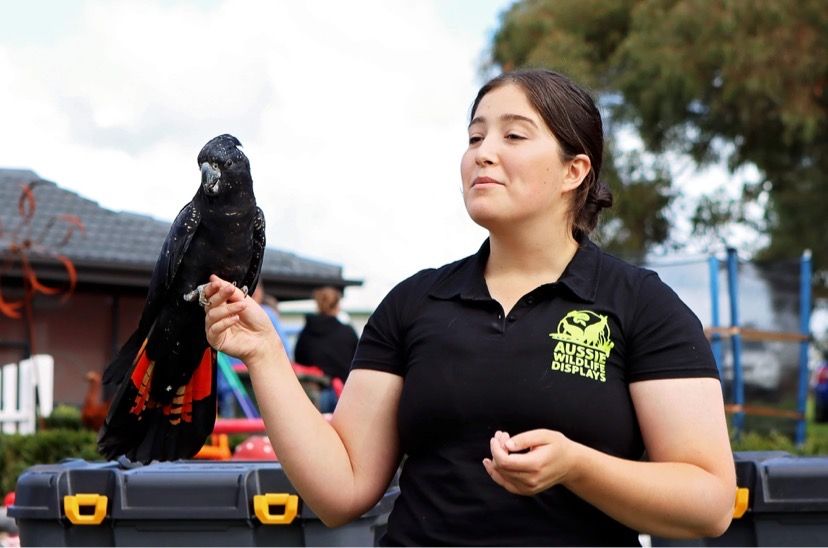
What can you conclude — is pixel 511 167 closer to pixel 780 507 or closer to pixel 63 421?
pixel 780 507

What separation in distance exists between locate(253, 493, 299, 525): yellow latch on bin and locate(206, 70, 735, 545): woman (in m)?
0.86

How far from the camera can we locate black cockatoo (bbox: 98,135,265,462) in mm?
2473

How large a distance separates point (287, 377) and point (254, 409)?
696 centimetres

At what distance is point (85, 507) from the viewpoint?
3.26 meters

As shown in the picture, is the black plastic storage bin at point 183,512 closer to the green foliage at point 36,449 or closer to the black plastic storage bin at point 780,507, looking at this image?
the black plastic storage bin at point 780,507

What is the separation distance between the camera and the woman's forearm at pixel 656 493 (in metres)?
1.99

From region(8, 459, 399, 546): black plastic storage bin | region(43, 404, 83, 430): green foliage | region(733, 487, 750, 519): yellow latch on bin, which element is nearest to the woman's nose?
region(8, 459, 399, 546): black plastic storage bin

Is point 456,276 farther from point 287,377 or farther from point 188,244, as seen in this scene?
point 188,244

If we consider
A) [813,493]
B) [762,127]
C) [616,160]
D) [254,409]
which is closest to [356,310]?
[616,160]

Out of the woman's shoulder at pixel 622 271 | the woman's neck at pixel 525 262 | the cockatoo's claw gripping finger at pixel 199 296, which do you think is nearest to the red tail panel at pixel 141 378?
the cockatoo's claw gripping finger at pixel 199 296

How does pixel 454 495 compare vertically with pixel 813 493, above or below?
above

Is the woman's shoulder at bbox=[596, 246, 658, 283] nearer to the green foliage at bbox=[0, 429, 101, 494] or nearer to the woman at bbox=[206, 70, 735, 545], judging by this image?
the woman at bbox=[206, 70, 735, 545]

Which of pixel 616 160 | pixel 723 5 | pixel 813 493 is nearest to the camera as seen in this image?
pixel 813 493

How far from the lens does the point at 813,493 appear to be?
3.21m
